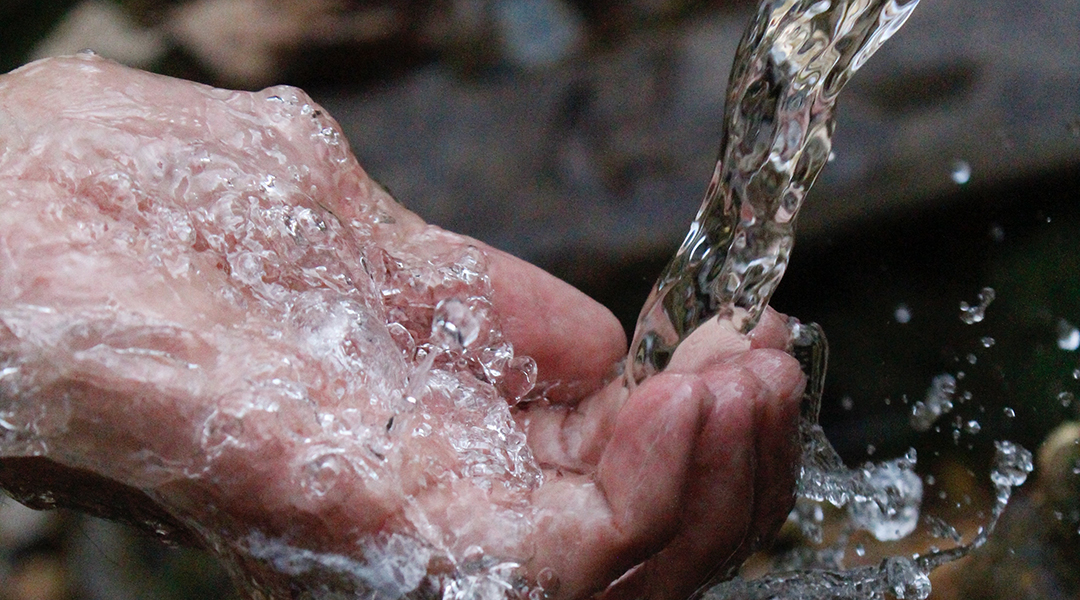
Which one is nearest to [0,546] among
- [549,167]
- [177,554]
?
[177,554]

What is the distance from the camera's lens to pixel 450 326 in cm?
162

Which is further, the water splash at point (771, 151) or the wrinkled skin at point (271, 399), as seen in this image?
the water splash at point (771, 151)

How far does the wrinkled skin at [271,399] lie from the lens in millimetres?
1221

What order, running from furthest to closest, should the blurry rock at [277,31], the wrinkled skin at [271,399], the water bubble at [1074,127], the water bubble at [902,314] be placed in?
1. the blurry rock at [277,31]
2. the water bubble at [902,314]
3. the water bubble at [1074,127]
4. the wrinkled skin at [271,399]

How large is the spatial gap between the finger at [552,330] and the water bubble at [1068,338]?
1.24m

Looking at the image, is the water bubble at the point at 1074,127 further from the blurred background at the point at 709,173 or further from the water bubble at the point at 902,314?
the water bubble at the point at 902,314

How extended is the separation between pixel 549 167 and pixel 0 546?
82.8 inches

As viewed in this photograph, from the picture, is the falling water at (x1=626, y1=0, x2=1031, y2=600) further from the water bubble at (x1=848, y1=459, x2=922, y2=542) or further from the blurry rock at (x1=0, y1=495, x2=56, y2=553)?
the blurry rock at (x1=0, y1=495, x2=56, y2=553)

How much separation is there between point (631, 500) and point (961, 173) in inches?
66.7

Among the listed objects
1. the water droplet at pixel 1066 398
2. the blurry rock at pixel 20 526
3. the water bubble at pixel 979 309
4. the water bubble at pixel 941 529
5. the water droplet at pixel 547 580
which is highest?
the water droplet at pixel 547 580

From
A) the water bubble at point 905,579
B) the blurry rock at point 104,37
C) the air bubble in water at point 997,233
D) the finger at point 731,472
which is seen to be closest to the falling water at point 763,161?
the finger at point 731,472

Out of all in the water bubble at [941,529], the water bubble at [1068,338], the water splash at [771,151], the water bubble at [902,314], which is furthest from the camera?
the water bubble at [902,314]

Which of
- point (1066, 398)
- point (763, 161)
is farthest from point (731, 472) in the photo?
point (1066, 398)

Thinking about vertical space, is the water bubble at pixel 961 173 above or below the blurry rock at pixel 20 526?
above
